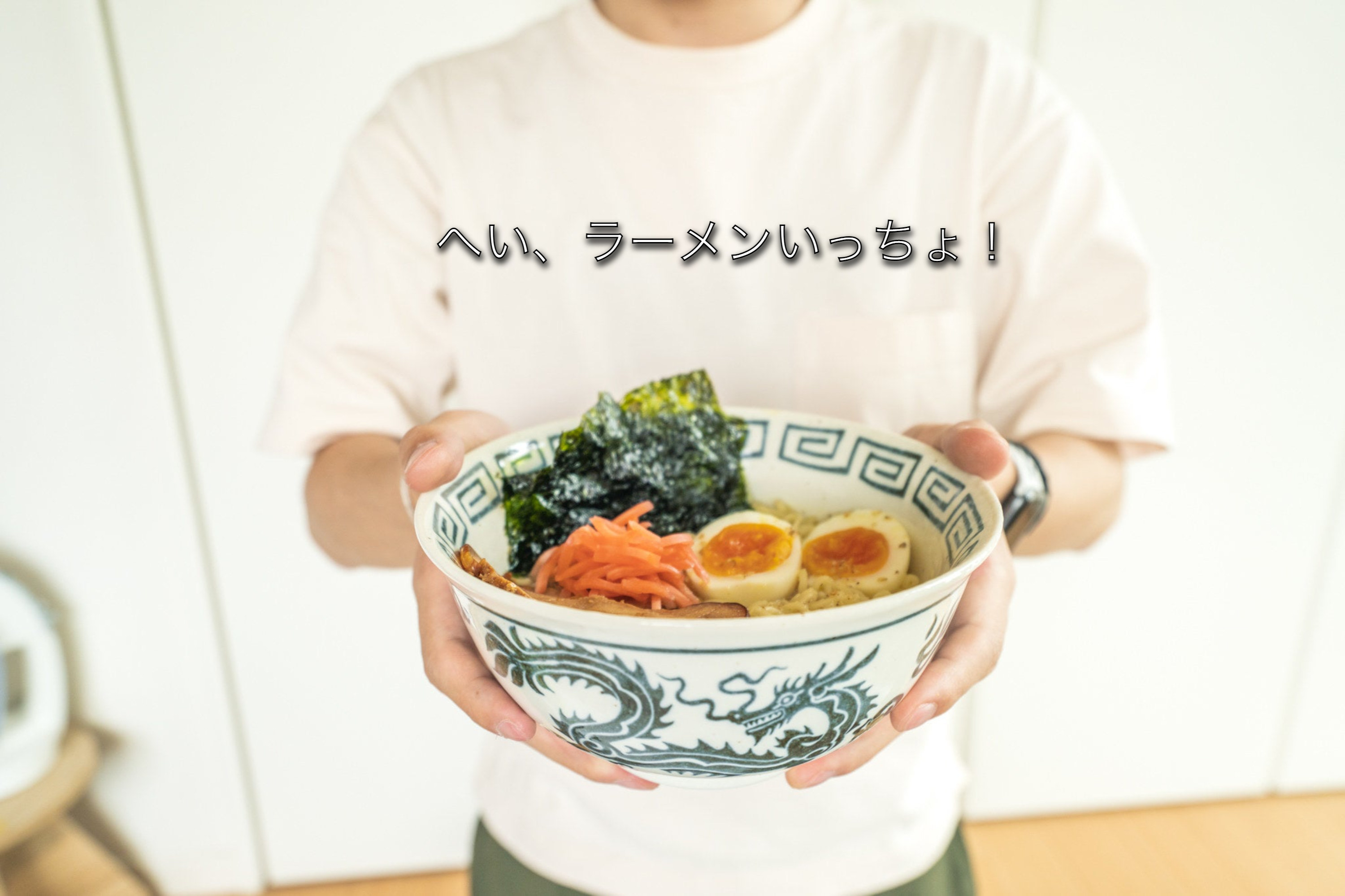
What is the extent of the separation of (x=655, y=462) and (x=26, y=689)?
138 centimetres

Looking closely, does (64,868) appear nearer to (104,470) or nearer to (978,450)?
(104,470)

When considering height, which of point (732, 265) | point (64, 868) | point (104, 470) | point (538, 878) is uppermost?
point (732, 265)

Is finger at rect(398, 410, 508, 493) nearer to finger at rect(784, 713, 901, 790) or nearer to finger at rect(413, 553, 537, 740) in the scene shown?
finger at rect(413, 553, 537, 740)

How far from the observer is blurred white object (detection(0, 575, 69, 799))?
144cm

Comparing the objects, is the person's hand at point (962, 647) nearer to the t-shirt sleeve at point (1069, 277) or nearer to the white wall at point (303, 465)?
the t-shirt sleeve at point (1069, 277)

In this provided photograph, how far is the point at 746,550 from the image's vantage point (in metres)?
0.68

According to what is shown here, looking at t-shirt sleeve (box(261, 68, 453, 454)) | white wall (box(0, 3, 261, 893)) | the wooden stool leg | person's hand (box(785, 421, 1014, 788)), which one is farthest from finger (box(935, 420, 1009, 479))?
the wooden stool leg

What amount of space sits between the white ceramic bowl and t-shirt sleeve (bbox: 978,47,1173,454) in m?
0.30

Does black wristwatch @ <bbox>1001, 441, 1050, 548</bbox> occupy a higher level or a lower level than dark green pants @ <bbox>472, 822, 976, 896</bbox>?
higher

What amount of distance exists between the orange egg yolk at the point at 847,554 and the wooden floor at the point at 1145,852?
1.38 meters

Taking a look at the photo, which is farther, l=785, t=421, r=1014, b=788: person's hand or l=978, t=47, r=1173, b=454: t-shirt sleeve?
l=978, t=47, r=1173, b=454: t-shirt sleeve

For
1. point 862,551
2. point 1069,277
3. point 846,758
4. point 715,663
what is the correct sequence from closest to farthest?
point 715,663, point 846,758, point 862,551, point 1069,277

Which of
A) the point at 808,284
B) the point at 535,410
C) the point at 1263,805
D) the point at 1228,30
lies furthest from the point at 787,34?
the point at 1263,805

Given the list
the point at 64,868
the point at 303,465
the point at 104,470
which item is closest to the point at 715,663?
the point at 303,465
